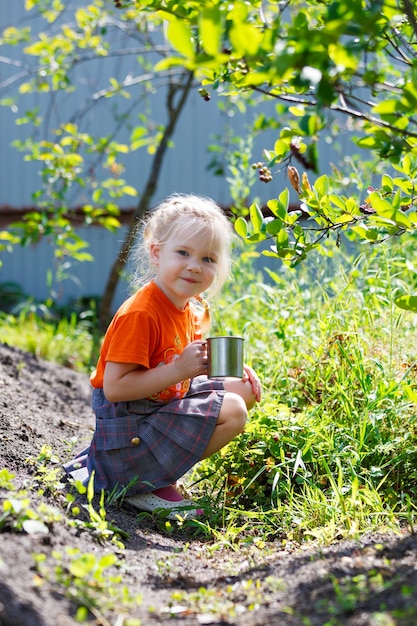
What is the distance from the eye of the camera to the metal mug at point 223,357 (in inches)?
98.2

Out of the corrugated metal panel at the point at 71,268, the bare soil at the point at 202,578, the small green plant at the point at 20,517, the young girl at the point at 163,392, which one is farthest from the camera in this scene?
the corrugated metal panel at the point at 71,268

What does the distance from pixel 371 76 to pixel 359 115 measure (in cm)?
30

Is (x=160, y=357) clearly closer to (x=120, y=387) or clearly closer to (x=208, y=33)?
(x=120, y=387)

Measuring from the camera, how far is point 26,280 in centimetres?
926

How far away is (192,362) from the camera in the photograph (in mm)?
2555

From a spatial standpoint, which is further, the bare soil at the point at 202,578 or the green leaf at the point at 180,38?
the bare soil at the point at 202,578

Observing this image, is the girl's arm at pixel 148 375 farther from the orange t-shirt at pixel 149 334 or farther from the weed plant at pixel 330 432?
the weed plant at pixel 330 432

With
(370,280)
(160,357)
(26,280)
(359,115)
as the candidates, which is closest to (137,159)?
(26,280)

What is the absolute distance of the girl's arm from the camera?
8.42 feet

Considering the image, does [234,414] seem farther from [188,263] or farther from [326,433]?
[188,263]

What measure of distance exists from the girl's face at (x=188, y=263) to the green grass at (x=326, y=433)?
578 mm

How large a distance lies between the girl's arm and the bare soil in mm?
376

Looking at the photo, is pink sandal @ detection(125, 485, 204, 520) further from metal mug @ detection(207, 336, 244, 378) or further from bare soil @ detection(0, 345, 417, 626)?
metal mug @ detection(207, 336, 244, 378)

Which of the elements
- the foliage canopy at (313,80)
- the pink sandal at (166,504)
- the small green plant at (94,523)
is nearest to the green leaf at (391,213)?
the foliage canopy at (313,80)
